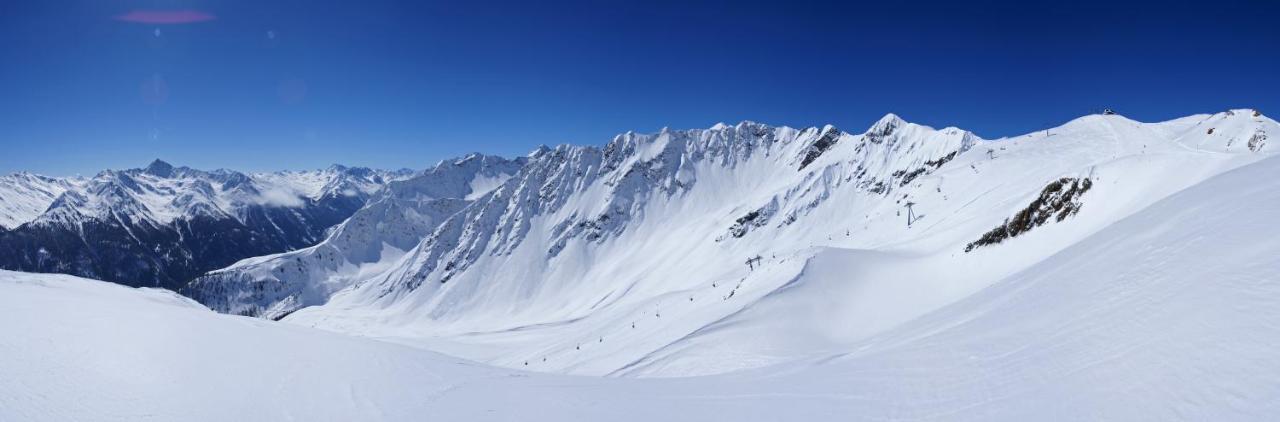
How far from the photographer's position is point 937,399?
659cm

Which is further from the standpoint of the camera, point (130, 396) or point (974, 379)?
point (974, 379)

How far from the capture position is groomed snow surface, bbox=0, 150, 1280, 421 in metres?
5.32

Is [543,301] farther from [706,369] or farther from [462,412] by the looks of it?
[462,412]

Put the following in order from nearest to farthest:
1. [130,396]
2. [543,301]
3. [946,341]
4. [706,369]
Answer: [130,396] < [946,341] < [706,369] < [543,301]

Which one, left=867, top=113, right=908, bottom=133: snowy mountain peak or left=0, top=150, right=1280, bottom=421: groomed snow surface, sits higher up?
left=867, top=113, right=908, bottom=133: snowy mountain peak

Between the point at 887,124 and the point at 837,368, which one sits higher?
the point at 887,124

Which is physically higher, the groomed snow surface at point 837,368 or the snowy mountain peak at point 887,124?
the snowy mountain peak at point 887,124

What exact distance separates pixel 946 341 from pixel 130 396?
36.5 ft

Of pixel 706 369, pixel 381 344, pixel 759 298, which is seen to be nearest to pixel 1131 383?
pixel 381 344

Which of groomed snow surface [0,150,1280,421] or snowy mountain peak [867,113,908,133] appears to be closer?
groomed snow surface [0,150,1280,421]

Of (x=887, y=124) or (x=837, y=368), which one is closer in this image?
(x=837, y=368)

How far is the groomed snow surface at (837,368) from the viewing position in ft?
17.5

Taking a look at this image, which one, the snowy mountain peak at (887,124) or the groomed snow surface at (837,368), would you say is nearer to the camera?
the groomed snow surface at (837,368)

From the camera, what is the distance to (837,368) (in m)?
9.19
